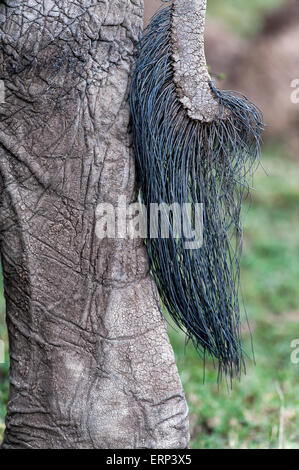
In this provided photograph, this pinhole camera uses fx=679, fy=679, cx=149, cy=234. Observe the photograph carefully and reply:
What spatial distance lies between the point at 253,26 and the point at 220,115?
8377mm

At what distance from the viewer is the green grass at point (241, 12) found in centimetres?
925

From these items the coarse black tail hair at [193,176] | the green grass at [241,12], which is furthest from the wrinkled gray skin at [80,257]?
the green grass at [241,12]

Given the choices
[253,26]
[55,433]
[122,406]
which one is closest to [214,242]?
[122,406]

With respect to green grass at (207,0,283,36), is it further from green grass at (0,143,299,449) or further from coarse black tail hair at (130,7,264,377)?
coarse black tail hair at (130,7,264,377)

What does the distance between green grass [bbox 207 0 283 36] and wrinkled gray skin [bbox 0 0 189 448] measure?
7.77 m

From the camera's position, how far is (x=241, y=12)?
9.98 metres

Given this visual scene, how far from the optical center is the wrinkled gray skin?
1.59 meters

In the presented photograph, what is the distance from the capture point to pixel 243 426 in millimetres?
2592

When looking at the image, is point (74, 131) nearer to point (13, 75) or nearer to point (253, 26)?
point (13, 75)

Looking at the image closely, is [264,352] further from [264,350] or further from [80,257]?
[80,257]

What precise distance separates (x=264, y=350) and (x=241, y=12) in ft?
25.0

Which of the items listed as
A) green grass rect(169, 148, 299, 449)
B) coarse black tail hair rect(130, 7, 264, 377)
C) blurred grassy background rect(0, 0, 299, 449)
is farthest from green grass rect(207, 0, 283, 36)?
coarse black tail hair rect(130, 7, 264, 377)

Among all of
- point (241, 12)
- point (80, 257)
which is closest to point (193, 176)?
point (80, 257)

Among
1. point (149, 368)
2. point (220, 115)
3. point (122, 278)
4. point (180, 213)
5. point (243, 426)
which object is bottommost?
point (243, 426)
